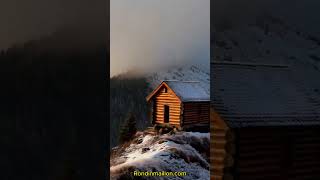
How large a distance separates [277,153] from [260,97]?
4.14 ft

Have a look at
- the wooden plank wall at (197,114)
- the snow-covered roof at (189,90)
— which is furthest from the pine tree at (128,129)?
the wooden plank wall at (197,114)

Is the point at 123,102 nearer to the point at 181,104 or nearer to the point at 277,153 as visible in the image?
the point at 181,104

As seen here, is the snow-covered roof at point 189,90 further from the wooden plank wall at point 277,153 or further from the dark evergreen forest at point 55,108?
the dark evergreen forest at point 55,108

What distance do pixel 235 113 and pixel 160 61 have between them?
1.85 m

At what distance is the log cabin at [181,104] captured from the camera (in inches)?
303

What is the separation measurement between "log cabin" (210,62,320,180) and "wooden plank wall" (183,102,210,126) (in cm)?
15

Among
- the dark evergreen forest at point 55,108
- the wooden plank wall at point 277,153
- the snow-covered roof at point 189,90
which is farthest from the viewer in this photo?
the dark evergreen forest at point 55,108

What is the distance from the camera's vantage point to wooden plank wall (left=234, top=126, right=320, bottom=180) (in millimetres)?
7895

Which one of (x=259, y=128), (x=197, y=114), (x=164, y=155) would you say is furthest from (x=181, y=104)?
(x=259, y=128)

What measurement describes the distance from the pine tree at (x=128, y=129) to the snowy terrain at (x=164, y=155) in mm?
125

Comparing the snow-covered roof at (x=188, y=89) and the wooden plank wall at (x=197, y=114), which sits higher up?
the snow-covered roof at (x=188, y=89)

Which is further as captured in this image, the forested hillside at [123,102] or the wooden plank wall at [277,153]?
the wooden plank wall at [277,153]

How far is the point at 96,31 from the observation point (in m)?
8.27

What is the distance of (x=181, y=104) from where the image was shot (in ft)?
26.5
